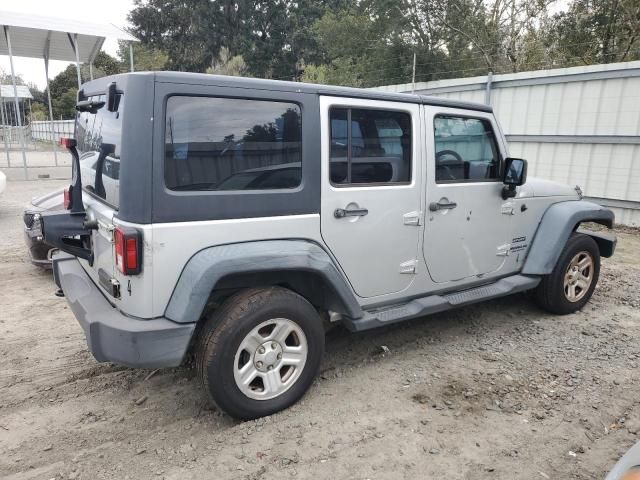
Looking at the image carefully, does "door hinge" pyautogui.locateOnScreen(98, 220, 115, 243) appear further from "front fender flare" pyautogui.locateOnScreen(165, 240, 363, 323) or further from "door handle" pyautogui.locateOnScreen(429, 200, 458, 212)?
"door handle" pyautogui.locateOnScreen(429, 200, 458, 212)

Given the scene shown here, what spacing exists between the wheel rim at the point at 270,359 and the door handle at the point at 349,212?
740 mm

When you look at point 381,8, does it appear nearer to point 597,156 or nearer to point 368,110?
point 597,156

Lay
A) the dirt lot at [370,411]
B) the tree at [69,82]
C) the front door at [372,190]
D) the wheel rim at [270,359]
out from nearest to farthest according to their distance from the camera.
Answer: the dirt lot at [370,411] → the wheel rim at [270,359] → the front door at [372,190] → the tree at [69,82]

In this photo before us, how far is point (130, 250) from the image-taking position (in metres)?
2.47

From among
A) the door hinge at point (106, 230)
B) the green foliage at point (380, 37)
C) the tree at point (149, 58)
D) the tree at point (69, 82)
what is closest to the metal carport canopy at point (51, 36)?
the green foliage at point (380, 37)

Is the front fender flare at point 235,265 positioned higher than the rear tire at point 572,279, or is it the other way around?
the front fender flare at point 235,265

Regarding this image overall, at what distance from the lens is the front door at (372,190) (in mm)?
3080

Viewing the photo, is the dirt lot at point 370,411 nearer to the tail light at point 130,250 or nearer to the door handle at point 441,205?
the tail light at point 130,250

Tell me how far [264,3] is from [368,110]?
31.6 m

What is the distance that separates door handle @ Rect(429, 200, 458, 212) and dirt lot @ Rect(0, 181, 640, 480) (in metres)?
1.16

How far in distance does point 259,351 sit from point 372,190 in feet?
4.20

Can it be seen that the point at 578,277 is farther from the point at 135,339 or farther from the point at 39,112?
the point at 39,112

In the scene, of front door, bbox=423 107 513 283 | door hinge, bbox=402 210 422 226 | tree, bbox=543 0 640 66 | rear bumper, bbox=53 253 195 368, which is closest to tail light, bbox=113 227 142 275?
rear bumper, bbox=53 253 195 368

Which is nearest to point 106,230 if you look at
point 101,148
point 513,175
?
point 101,148
